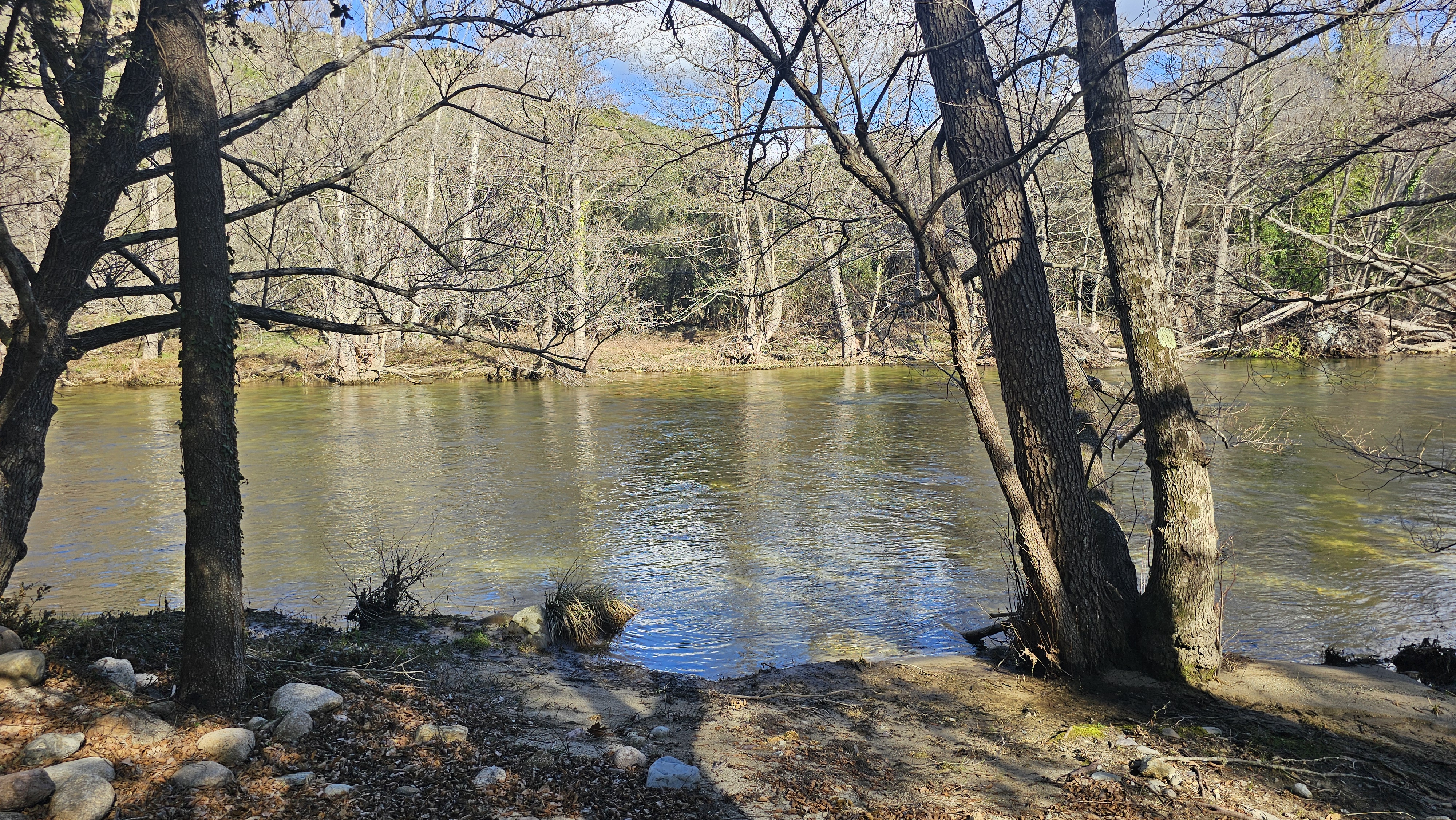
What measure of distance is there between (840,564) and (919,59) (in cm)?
545

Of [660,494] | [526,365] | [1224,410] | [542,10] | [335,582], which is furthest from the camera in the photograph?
[660,494]

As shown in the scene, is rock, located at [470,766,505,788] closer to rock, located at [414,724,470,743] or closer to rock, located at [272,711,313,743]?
rock, located at [414,724,470,743]

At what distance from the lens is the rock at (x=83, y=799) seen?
3156 mm

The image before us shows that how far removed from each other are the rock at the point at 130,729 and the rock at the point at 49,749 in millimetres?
82

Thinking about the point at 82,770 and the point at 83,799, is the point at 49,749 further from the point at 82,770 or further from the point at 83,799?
the point at 83,799

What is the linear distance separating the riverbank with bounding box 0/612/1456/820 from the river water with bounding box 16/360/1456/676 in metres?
1.26

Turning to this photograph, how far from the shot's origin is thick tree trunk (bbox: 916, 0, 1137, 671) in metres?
5.75

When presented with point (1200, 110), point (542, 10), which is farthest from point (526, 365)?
point (1200, 110)

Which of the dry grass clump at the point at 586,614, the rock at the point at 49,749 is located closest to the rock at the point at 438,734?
the rock at the point at 49,749

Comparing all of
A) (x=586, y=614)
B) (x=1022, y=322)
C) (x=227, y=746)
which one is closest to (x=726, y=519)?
(x=586, y=614)

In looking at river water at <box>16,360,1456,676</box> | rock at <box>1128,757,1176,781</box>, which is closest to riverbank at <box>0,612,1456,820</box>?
rock at <box>1128,757,1176,781</box>

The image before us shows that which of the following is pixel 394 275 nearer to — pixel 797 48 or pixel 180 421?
pixel 180 421

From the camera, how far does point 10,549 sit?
16.4 ft

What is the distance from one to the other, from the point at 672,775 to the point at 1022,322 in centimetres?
351
